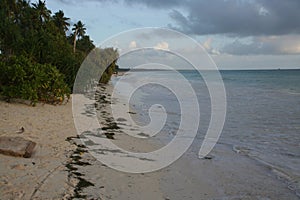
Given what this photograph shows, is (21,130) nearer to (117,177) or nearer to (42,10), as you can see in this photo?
(117,177)

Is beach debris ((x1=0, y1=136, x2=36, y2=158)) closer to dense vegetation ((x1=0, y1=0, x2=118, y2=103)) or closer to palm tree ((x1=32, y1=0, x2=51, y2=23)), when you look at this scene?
dense vegetation ((x1=0, y1=0, x2=118, y2=103))

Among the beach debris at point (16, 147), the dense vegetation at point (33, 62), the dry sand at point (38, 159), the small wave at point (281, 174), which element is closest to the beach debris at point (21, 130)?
the dry sand at point (38, 159)

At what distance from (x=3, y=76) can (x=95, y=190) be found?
9695 millimetres

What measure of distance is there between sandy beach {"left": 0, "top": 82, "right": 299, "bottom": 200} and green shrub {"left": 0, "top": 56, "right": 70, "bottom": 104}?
12.9ft

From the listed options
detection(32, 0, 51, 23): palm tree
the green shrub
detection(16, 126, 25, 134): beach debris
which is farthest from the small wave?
detection(32, 0, 51, 23): palm tree

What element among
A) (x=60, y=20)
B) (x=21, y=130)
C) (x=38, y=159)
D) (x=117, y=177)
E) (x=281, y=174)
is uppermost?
(x=60, y=20)

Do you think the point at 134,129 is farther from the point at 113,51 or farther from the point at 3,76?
the point at 113,51

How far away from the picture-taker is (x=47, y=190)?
4.67 metres

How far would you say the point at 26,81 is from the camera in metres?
12.3

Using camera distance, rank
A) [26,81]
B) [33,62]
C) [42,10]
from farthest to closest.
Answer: [42,10], [33,62], [26,81]

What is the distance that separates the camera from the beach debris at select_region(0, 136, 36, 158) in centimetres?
586

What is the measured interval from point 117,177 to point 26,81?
8.49 m

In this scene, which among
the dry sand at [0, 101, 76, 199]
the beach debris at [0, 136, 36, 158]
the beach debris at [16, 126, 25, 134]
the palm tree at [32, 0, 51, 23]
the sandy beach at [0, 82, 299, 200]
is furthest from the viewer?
the palm tree at [32, 0, 51, 23]

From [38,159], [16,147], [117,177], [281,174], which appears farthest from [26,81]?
[281,174]
